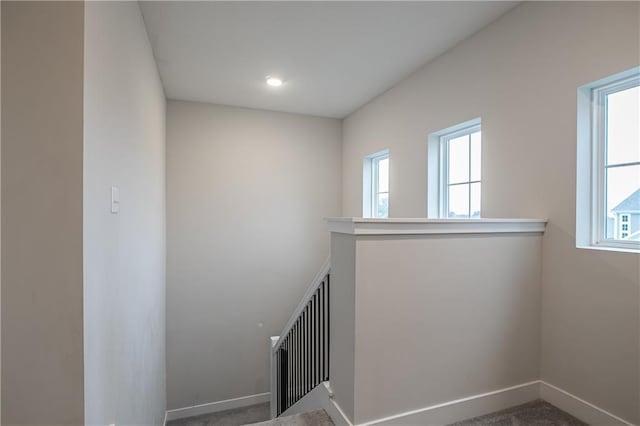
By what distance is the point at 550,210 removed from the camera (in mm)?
1915

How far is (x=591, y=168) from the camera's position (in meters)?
1.80

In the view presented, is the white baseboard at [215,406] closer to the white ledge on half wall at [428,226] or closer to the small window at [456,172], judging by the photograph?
the small window at [456,172]

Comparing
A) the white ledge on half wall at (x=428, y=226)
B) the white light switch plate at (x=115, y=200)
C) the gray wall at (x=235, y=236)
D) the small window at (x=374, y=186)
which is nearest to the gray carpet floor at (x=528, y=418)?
the white ledge on half wall at (x=428, y=226)

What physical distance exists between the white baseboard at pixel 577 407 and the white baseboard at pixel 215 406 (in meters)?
3.38

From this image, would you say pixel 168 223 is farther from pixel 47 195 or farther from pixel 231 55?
pixel 47 195

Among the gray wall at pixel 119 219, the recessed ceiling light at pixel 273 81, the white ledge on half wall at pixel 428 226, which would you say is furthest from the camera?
the recessed ceiling light at pixel 273 81

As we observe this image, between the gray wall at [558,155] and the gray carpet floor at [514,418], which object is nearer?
the gray wall at [558,155]

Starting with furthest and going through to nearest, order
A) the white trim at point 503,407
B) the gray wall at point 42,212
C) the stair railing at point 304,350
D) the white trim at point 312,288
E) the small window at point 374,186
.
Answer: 1. the small window at point 374,186
2. the stair railing at point 304,350
3. the white trim at point 312,288
4. the white trim at point 503,407
5. the gray wall at point 42,212

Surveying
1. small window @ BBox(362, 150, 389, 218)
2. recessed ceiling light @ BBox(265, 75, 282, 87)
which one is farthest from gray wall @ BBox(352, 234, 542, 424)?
recessed ceiling light @ BBox(265, 75, 282, 87)

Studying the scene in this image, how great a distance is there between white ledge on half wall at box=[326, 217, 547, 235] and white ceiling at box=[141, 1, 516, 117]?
4.63 feet

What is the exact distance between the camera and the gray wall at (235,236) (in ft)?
13.0

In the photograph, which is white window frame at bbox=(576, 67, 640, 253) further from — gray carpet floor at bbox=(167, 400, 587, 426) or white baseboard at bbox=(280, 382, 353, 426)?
white baseboard at bbox=(280, 382, 353, 426)

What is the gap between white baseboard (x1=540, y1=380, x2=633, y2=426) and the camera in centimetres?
164

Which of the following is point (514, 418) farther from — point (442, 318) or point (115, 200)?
point (115, 200)
